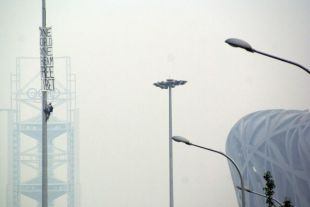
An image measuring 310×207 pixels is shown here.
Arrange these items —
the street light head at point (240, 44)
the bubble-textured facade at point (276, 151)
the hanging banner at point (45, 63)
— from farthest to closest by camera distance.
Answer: the bubble-textured facade at point (276, 151), the hanging banner at point (45, 63), the street light head at point (240, 44)

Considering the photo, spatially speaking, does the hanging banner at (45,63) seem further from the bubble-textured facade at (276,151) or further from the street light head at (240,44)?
the bubble-textured facade at (276,151)

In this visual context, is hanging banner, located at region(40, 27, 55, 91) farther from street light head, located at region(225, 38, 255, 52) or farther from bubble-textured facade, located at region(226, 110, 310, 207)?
bubble-textured facade, located at region(226, 110, 310, 207)

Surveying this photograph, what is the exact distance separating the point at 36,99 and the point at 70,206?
3244 centimetres

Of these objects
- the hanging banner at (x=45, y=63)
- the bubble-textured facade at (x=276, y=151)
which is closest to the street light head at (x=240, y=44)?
the hanging banner at (x=45, y=63)

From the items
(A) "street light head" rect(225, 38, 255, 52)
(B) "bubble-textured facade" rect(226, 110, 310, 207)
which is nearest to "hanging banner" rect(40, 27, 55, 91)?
(A) "street light head" rect(225, 38, 255, 52)

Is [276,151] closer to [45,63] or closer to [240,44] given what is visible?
[45,63]

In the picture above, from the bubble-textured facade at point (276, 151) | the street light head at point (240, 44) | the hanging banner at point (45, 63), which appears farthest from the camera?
the bubble-textured facade at point (276, 151)

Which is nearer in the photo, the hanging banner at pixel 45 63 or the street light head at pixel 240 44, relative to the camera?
the street light head at pixel 240 44

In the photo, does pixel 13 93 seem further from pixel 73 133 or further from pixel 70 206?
pixel 70 206

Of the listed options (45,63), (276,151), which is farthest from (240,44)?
(276,151)

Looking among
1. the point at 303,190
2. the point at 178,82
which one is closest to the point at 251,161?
the point at 303,190

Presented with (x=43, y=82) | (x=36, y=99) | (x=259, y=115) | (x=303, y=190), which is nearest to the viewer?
(x=43, y=82)

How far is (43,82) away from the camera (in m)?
25.2

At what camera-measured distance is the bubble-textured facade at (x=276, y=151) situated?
6084 cm
